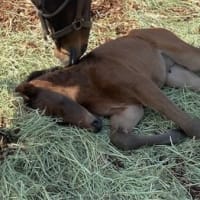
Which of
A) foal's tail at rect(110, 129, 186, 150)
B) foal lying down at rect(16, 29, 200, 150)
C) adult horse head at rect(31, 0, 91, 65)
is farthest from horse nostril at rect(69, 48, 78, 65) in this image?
foal's tail at rect(110, 129, 186, 150)

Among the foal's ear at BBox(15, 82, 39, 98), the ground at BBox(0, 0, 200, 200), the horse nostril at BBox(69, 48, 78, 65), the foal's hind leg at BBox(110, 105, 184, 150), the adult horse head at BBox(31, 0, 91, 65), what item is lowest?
the ground at BBox(0, 0, 200, 200)

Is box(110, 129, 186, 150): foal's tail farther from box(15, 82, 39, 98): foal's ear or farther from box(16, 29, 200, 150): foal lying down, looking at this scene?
box(15, 82, 39, 98): foal's ear

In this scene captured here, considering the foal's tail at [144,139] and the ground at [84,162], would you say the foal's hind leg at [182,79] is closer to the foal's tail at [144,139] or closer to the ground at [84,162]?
the ground at [84,162]

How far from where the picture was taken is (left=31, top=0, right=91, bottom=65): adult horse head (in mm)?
3643

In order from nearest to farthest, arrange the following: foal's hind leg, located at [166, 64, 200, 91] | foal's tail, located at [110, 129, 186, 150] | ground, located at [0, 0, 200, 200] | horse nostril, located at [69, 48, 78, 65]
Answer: ground, located at [0, 0, 200, 200] → foal's tail, located at [110, 129, 186, 150] → horse nostril, located at [69, 48, 78, 65] → foal's hind leg, located at [166, 64, 200, 91]

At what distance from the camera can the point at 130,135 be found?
3.67 metres

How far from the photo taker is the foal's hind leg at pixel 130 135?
3605mm

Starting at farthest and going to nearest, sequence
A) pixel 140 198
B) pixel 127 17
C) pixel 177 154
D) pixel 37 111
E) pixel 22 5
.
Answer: pixel 22 5 < pixel 127 17 < pixel 37 111 < pixel 177 154 < pixel 140 198

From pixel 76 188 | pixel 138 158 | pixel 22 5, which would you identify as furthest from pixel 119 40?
pixel 22 5

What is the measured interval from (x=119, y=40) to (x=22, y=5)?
2062 millimetres

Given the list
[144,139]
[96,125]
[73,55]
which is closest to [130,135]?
[144,139]

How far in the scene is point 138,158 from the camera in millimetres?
3516

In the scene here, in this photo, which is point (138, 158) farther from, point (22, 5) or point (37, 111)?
point (22, 5)

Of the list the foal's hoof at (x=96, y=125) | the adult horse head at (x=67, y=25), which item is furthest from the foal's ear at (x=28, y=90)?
the foal's hoof at (x=96, y=125)
